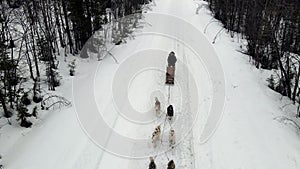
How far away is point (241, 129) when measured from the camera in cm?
1385

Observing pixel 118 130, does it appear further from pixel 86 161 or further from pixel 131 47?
pixel 131 47

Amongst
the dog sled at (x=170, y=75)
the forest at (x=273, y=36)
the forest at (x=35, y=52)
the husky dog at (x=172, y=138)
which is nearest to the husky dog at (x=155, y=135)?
the husky dog at (x=172, y=138)

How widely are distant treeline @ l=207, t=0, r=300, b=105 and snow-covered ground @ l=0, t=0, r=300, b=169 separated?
1.15 m

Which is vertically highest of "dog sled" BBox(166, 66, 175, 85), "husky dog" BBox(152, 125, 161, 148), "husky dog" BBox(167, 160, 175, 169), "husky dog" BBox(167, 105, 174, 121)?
"dog sled" BBox(166, 66, 175, 85)

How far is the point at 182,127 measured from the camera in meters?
13.9

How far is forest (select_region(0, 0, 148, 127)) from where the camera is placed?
1388 cm

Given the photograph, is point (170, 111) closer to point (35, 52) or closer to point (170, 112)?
point (170, 112)

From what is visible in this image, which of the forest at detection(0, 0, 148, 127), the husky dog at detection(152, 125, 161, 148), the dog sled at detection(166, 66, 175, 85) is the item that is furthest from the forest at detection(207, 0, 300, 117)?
the forest at detection(0, 0, 148, 127)

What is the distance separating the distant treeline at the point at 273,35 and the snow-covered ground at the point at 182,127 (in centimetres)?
115

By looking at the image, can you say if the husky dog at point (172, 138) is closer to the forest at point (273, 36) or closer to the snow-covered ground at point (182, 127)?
the snow-covered ground at point (182, 127)

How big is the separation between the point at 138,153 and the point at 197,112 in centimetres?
433

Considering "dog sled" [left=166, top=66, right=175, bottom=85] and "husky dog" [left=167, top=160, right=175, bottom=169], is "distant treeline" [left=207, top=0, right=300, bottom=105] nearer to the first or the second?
"dog sled" [left=166, top=66, right=175, bottom=85]

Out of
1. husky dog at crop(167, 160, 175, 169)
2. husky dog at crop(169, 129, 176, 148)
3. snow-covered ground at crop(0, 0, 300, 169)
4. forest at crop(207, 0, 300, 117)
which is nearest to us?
husky dog at crop(167, 160, 175, 169)

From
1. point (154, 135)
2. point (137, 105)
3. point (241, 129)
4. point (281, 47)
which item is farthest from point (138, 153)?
point (281, 47)
